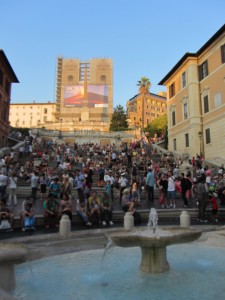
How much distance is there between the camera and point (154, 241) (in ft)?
17.7

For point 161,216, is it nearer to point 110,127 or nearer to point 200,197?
point 200,197

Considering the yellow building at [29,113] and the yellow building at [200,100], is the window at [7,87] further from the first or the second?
the yellow building at [29,113]

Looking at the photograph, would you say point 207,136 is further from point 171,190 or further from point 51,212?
point 51,212

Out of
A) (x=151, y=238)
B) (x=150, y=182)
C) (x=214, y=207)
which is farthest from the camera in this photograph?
(x=150, y=182)

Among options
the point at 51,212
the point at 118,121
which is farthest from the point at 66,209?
the point at 118,121

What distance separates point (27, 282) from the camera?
17.5 ft

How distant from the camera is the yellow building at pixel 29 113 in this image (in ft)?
388

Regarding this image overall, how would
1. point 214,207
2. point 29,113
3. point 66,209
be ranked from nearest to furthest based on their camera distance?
point 66,209, point 214,207, point 29,113

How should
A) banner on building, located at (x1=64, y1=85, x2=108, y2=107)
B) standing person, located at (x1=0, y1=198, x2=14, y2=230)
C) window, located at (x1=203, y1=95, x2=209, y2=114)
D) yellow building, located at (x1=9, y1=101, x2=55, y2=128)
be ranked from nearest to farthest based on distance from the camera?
1. standing person, located at (x1=0, y1=198, x2=14, y2=230)
2. window, located at (x1=203, y1=95, x2=209, y2=114)
3. banner on building, located at (x1=64, y1=85, x2=108, y2=107)
4. yellow building, located at (x1=9, y1=101, x2=55, y2=128)

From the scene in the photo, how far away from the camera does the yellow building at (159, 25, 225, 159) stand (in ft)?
85.5

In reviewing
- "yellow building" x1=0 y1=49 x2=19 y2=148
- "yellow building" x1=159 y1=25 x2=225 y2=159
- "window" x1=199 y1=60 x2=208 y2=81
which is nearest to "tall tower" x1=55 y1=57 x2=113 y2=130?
"yellow building" x1=0 y1=49 x2=19 y2=148

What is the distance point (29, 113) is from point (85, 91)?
3412 cm

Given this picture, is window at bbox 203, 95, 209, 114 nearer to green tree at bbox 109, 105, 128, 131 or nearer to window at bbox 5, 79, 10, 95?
window at bbox 5, 79, 10, 95

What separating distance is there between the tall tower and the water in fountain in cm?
8580
